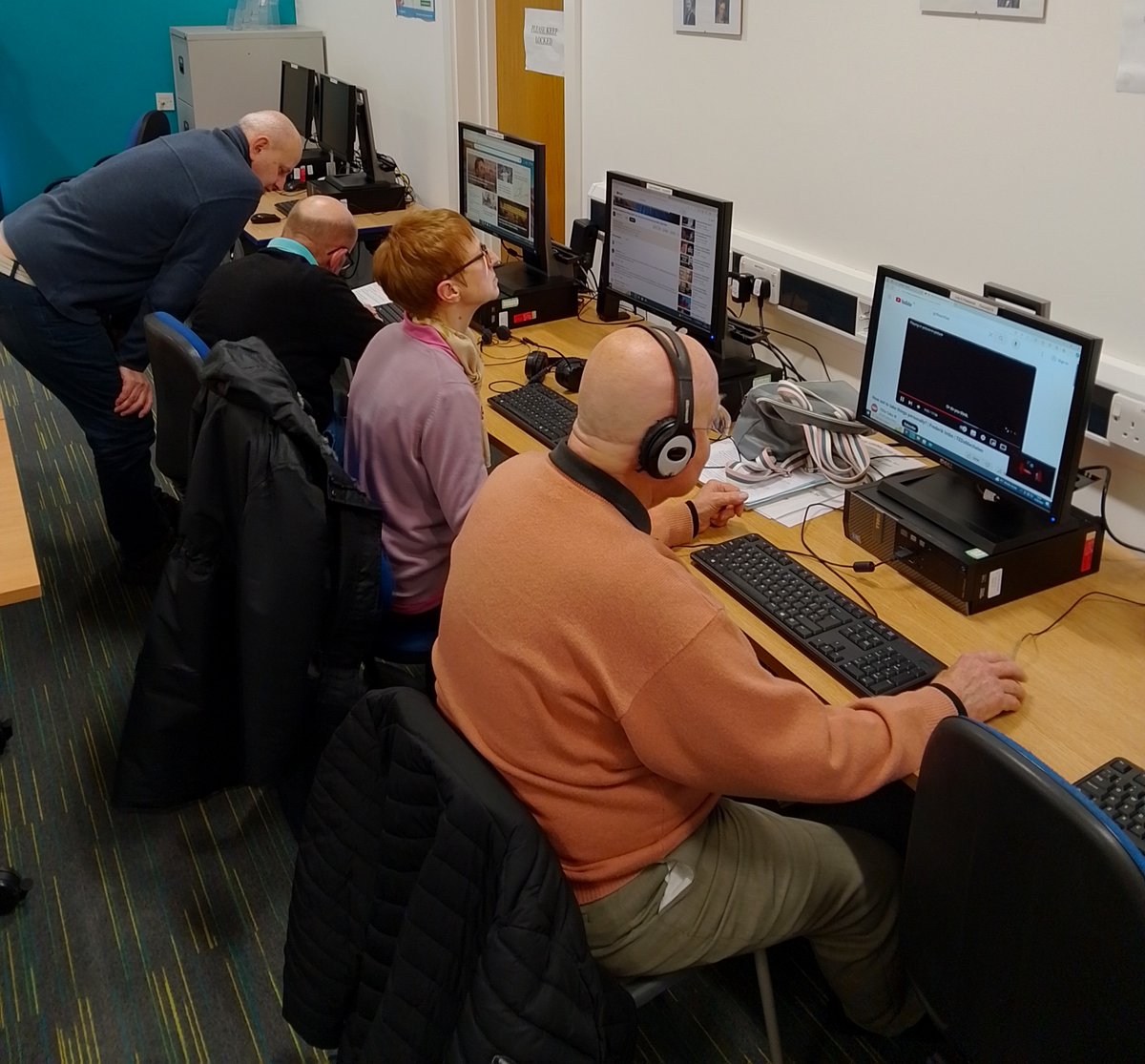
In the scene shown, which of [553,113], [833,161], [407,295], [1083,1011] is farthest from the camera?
[553,113]

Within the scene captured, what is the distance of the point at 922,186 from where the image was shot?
2258mm

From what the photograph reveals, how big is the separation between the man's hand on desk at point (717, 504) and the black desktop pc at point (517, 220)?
3.83 feet

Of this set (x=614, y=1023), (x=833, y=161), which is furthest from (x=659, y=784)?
(x=833, y=161)

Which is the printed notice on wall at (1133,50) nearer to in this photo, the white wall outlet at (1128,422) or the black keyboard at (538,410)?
the white wall outlet at (1128,422)

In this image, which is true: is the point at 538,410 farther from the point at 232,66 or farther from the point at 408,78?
the point at 232,66

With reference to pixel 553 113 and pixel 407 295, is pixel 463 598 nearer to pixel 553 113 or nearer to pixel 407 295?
pixel 407 295

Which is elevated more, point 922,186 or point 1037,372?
point 922,186

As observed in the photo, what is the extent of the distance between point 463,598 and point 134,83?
17.5 ft

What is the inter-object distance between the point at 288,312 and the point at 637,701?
66.7 inches

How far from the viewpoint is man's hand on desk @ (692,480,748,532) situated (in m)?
2.02

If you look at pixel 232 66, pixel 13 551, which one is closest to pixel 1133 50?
pixel 13 551

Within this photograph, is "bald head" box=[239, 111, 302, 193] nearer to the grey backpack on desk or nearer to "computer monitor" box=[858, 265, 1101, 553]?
the grey backpack on desk

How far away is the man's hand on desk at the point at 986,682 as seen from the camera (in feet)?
4.92

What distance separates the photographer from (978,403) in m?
1.76
